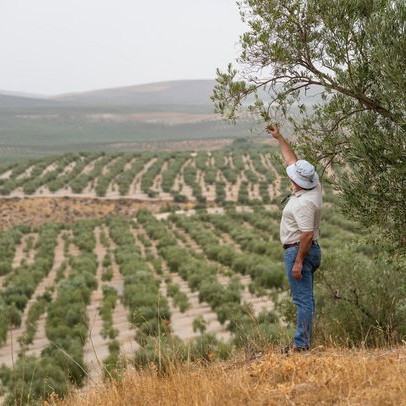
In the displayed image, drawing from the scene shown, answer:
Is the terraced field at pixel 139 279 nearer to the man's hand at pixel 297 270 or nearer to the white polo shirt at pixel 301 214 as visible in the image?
the man's hand at pixel 297 270

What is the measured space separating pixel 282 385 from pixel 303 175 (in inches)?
96.3

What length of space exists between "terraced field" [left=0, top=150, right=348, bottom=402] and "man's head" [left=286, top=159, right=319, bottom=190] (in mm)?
1649

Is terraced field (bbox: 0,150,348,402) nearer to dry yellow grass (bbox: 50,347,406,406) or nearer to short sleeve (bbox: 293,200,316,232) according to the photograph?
dry yellow grass (bbox: 50,347,406,406)

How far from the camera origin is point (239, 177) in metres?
67.3

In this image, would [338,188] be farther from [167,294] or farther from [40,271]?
[40,271]

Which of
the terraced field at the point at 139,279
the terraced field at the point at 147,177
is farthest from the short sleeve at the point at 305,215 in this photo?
the terraced field at the point at 147,177

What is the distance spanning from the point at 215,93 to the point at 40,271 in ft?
71.6

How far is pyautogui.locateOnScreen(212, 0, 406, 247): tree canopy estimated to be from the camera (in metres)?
7.36

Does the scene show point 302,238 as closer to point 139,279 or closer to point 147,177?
point 139,279

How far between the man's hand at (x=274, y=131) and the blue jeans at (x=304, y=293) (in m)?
1.68

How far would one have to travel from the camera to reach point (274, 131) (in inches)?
322

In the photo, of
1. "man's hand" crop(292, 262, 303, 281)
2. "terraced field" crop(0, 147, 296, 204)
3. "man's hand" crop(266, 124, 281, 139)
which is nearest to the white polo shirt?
"man's hand" crop(292, 262, 303, 281)

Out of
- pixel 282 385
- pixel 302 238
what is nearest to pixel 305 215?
pixel 302 238

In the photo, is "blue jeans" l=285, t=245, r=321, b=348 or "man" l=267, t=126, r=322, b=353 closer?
"man" l=267, t=126, r=322, b=353
